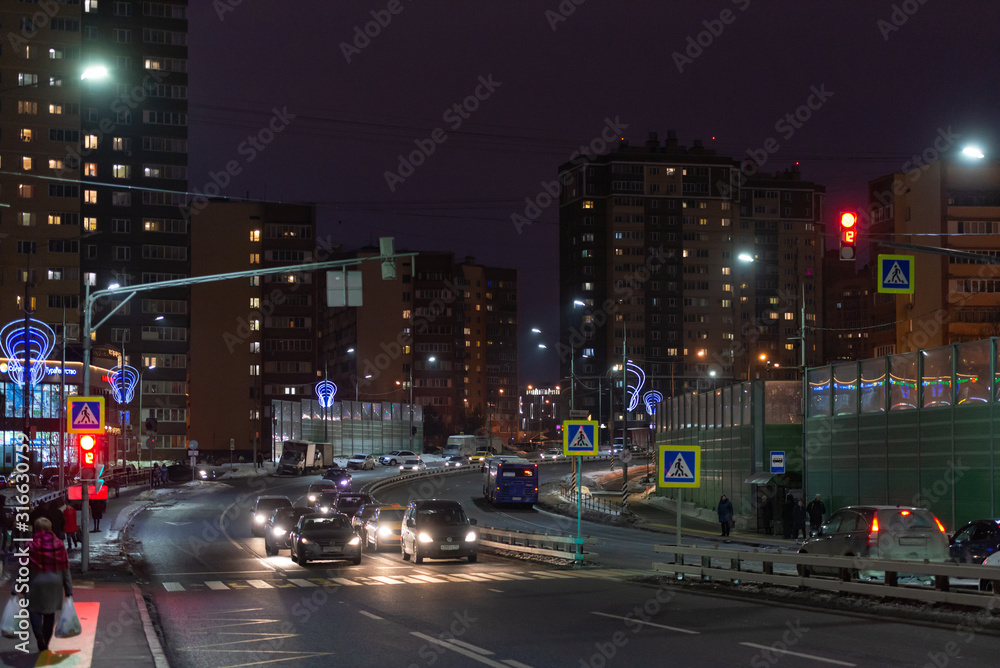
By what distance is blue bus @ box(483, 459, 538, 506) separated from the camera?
62750 mm

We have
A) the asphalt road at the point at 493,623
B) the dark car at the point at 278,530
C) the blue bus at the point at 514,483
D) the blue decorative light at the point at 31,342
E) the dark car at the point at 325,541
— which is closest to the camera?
the asphalt road at the point at 493,623

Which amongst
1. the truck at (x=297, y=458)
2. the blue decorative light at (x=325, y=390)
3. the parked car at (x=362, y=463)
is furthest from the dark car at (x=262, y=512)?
the parked car at (x=362, y=463)

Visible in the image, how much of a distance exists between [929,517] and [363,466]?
267 feet

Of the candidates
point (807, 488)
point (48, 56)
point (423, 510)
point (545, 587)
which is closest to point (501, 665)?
point (545, 587)

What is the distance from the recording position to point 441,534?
99.7 ft

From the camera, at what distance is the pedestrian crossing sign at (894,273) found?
76.2 feet

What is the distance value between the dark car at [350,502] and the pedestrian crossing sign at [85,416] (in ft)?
64.6

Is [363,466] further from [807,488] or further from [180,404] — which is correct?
[807,488]

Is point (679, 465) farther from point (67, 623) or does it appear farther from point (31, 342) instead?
point (31, 342)

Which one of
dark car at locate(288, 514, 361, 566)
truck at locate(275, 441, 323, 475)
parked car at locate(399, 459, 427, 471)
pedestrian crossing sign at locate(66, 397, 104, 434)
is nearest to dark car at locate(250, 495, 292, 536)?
dark car at locate(288, 514, 361, 566)

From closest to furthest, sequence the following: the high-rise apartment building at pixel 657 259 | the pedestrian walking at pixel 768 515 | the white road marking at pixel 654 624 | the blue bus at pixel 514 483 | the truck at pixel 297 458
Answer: the white road marking at pixel 654 624 → the pedestrian walking at pixel 768 515 → the blue bus at pixel 514 483 → the truck at pixel 297 458 → the high-rise apartment building at pixel 657 259

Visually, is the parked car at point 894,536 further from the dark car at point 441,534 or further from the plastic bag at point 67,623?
the plastic bag at point 67,623

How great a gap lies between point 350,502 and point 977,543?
26.1 m

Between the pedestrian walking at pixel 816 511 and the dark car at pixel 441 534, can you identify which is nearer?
the dark car at pixel 441 534
